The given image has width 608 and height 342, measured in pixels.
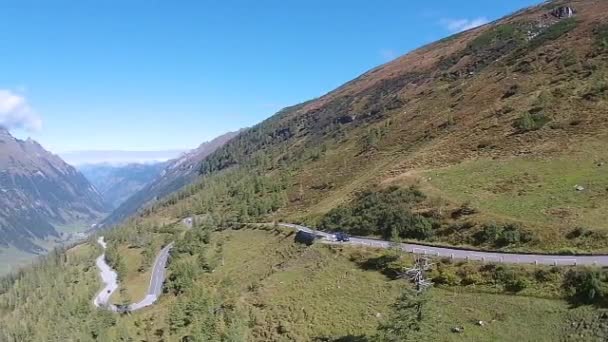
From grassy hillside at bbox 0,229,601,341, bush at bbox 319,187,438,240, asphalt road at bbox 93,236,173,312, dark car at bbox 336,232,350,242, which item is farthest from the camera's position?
asphalt road at bbox 93,236,173,312

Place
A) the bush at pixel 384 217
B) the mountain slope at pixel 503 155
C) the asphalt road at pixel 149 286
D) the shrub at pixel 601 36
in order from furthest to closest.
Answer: the shrub at pixel 601 36, the asphalt road at pixel 149 286, the bush at pixel 384 217, the mountain slope at pixel 503 155

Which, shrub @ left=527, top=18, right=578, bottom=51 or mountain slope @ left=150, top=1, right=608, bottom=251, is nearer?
mountain slope @ left=150, top=1, right=608, bottom=251

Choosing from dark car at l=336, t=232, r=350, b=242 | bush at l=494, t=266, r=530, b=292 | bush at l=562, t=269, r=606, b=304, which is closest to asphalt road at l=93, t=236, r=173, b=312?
dark car at l=336, t=232, r=350, b=242

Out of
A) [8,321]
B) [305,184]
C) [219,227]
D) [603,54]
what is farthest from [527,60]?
[8,321]

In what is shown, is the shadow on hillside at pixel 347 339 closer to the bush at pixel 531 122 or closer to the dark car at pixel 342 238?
the dark car at pixel 342 238

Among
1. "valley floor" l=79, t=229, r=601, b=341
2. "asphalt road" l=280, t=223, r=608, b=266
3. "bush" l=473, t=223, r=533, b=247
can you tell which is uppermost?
"bush" l=473, t=223, r=533, b=247

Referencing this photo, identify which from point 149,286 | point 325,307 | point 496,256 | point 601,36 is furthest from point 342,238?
point 601,36

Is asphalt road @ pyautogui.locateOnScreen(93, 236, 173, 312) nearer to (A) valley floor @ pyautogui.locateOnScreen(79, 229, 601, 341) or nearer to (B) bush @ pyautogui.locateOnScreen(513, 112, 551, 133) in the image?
(A) valley floor @ pyautogui.locateOnScreen(79, 229, 601, 341)

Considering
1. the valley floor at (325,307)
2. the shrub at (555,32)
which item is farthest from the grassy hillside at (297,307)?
the shrub at (555,32)

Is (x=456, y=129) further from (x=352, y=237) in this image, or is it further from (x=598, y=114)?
(x=352, y=237)
